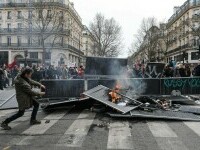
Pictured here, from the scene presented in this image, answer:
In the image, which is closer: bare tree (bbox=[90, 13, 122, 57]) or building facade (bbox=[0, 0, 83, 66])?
building facade (bbox=[0, 0, 83, 66])

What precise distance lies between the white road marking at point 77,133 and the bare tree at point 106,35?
68.0 m

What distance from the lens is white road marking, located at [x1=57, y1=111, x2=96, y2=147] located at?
24.4 ft

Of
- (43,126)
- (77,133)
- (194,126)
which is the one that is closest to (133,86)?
(194,126)

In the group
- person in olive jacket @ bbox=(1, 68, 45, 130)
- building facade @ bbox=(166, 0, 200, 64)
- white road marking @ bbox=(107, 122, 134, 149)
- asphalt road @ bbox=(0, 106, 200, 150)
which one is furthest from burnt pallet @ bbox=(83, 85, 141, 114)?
building facade @ bbox=(166, 0, 200, 64)

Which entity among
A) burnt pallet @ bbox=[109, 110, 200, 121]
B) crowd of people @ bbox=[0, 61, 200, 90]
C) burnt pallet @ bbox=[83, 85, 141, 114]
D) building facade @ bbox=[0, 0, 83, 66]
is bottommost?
burnt pallet @ bbox=[109, 110, 200, 121]

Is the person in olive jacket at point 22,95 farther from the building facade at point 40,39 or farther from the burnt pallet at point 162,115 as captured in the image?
the building facade at point 40,39

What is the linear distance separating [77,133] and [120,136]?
1.00 m

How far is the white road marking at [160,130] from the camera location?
27.1 ft

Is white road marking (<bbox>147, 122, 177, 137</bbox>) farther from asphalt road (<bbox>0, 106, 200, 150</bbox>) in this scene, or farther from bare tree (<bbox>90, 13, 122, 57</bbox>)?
bare tree (<bbox>90, 13, 122, 57</bbox>)

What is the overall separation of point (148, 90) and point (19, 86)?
773cm

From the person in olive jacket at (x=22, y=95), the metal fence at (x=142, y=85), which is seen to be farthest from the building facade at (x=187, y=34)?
the person in olive jacket at (x=22, y=95)

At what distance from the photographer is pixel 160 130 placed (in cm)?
874

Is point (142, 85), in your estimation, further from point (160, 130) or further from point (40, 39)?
point (40, 39)

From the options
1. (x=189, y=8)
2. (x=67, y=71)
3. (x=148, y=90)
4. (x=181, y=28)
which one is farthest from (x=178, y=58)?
(x=148, y=90)
